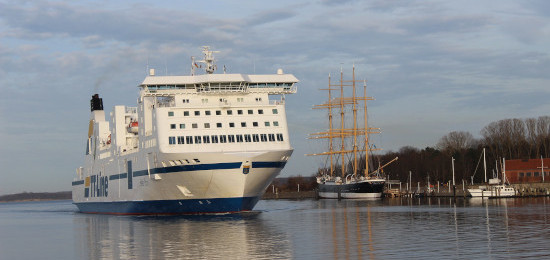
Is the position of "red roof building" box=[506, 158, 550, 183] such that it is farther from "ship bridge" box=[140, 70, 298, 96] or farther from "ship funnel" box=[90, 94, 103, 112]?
"ship bridge" box=[140, 70, 298, 96]

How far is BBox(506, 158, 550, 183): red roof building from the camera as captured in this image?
3782 inches

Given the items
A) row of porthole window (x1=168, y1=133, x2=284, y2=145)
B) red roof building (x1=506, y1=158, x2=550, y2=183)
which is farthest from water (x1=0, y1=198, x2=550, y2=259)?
red roof building (x1=506, y1=158, x2=550, y2=183)

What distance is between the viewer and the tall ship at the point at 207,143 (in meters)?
47.9

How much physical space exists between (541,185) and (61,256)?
70.7m

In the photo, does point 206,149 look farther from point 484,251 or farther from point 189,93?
point 484,251

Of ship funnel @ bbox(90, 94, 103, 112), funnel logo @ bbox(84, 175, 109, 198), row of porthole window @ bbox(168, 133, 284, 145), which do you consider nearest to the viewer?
row of porthole window @ bbox(168, 133, 284, 145)

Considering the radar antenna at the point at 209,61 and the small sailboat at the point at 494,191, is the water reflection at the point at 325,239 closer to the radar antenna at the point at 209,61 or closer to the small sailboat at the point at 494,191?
the radar antenna at the point at 209,61

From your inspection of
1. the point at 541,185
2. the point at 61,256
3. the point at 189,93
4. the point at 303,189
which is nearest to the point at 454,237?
the point at 61,256

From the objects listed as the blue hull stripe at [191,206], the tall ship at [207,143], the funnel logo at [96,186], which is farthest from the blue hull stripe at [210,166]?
the funnel logo at [96,186]

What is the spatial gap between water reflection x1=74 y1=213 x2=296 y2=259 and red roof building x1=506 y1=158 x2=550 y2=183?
6084 cm

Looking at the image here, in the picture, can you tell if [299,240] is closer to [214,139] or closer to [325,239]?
[325,239]

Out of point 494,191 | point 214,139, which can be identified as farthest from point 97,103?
point 494,191

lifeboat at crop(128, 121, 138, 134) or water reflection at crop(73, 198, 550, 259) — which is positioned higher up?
lifeboat at crop(128, 121, 138, 134)

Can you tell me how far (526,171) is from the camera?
97750 mm
